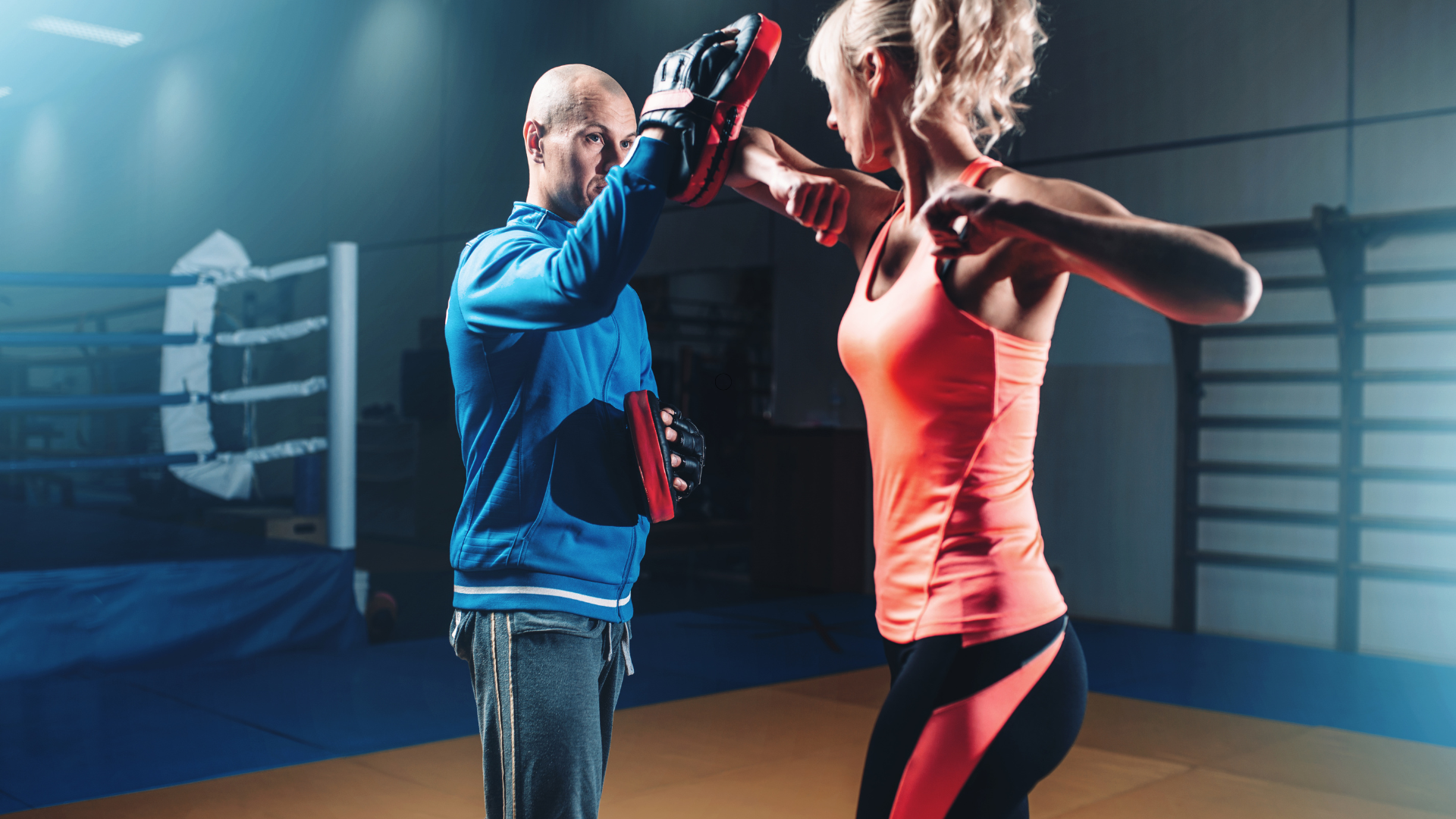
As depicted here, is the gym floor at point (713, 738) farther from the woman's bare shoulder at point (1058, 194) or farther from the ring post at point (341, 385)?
the woman's bare shoulder at point (1058, 194)

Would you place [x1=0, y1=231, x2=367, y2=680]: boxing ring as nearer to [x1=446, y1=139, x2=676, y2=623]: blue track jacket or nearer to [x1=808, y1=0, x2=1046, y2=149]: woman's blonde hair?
[x1=446, y1=139, x2=676, y2=623]: blue track jacket

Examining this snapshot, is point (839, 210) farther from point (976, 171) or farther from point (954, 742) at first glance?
point (954, 742)

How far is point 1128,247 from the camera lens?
3.12 ft

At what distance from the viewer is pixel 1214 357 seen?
5500mm

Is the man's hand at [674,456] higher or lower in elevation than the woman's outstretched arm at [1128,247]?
lower

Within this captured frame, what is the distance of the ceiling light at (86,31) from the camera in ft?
37.2

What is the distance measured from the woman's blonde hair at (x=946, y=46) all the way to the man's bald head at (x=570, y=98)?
0.44 m

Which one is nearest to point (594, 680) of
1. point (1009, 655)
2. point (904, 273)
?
point (1009, 655)

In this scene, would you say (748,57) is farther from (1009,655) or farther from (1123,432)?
(1123,432)

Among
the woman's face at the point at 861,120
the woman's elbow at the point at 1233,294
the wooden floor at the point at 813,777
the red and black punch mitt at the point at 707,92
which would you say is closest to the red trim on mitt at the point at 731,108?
the red and black punch mitt at the point at 707,92

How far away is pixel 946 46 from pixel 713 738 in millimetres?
2697

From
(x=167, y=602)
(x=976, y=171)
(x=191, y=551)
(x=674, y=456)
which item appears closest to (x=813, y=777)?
(x=674, y=456)

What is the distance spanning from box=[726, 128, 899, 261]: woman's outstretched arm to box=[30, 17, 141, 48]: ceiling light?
12.4 m

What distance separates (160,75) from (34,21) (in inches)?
51.5
